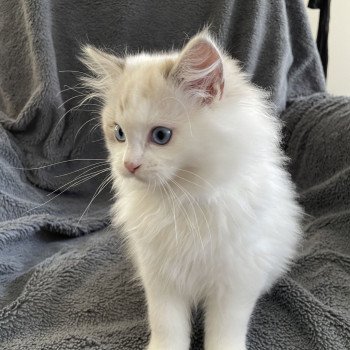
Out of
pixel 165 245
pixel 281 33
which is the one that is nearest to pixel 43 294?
pixel 165 245

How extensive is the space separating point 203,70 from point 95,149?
88 centimetres

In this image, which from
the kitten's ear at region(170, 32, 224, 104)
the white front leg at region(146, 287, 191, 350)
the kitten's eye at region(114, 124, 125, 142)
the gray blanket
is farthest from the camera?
the gray blanket

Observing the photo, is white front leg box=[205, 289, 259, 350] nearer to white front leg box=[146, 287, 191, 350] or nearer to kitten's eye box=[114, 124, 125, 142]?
white front leg box=[146, 287, 191, 350]

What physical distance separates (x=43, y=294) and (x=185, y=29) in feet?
2.95

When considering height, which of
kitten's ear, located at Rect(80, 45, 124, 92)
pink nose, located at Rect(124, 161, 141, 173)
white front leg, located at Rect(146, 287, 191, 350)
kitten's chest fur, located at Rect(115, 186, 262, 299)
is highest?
kitten's ear, located at Rect(80, 45, 124, 92)

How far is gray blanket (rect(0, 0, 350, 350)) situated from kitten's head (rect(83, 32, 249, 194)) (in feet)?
1.46

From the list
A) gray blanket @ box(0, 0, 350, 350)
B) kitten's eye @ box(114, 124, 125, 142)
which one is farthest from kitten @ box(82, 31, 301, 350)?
gray blanket @ box(0, 0, 350, 350)

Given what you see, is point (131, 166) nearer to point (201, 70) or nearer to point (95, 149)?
point (201, 70)

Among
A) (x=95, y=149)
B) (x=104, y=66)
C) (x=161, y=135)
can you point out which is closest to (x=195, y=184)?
(x=161, y=135)

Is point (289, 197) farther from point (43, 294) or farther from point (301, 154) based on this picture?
point (43, 294)

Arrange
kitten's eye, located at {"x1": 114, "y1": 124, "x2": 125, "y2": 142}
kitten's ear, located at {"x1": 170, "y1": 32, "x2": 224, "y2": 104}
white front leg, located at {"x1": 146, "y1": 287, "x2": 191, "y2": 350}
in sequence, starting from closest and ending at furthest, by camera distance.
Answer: kitten's ear, located at {"x1": 170, "y1": 32, "x2": 224, "y2": 104} → kitten's eye, located at {"x1": 114, "y1": 124, "x2": 125, "y2": 142} → white front leg, located at {"x1": 146, "y1": 287, "x2": 191, "y2": 350}

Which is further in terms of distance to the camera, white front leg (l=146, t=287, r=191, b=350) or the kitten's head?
white front leg (l=146, t=287, r=191, b=350)

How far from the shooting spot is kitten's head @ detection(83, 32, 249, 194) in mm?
770

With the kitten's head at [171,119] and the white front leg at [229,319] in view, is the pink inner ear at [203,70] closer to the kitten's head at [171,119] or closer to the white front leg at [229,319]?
the kitten's head at [171,119]
